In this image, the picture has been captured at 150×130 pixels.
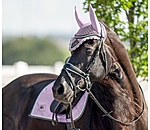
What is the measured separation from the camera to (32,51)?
1852 inches

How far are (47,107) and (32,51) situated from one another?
4499 cm

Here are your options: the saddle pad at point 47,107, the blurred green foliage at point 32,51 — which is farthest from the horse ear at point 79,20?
the blurred green foliage at point 32,51

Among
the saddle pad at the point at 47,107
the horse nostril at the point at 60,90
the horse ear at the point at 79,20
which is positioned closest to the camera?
the horse nostril at the point at 60,90

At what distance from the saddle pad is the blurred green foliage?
130ft

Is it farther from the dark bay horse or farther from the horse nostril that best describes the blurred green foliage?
the horse nostril

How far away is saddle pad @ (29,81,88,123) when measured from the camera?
2574 millimetres

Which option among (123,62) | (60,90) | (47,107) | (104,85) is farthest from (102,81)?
(47,107)

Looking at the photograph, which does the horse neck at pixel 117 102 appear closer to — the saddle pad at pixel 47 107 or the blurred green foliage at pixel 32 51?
the saddle pad at pixel 47 107

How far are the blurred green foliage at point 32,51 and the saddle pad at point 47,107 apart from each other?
130 ft

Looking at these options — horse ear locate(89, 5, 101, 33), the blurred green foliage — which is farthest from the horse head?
the blurred green foliage

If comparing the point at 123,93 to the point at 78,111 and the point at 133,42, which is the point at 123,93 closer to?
the point at 78,111

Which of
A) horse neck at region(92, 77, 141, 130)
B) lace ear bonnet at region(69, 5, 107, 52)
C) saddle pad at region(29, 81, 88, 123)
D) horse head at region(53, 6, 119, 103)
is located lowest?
saddle pad at region(29, 81, 88, 123)

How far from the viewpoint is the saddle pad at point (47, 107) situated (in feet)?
8.45

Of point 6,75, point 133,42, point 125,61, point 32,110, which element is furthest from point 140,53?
point 6,75
